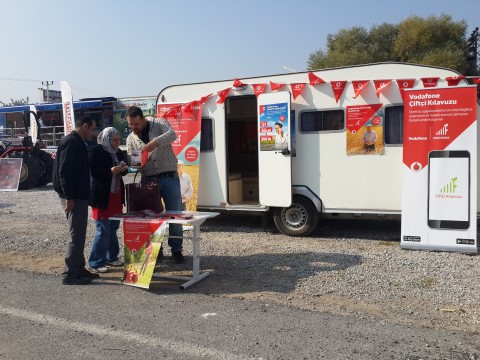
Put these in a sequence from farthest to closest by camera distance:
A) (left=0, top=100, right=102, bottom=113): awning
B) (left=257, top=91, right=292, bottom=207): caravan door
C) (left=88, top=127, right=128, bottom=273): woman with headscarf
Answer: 1. (left=0, top=100, right=102, bottom=113): awning
2. (left=257, top=91, right=292, bottom=207): caravan door
3. (left=88, top=127, right=128, bottom=273): woman with headscarf

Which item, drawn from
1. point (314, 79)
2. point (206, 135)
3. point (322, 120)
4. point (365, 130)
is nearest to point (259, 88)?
point (314, 79)

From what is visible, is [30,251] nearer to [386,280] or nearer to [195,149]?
[195,149]

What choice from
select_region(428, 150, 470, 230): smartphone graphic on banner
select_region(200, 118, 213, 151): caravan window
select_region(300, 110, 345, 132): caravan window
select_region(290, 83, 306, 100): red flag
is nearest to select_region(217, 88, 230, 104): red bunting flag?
select_region(200, 118, 213, 151): caravan window

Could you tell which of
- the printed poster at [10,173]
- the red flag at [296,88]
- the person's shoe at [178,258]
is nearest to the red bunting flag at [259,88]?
the red flag at [296,88]

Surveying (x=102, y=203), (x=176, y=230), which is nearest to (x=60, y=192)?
(x=102, y=203)

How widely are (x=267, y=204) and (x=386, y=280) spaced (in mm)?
3014

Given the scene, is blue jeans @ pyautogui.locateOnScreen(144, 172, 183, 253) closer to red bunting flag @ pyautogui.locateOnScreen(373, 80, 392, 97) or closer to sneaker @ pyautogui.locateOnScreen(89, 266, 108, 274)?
sneaker @ pyautogui.locateOnScreen(89, 266, 108, 274)

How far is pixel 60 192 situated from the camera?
5566mm

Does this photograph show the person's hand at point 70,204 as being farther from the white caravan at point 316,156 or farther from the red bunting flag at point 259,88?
the red bunting flag at point 259,88

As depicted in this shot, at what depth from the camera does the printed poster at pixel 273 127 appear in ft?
25.3

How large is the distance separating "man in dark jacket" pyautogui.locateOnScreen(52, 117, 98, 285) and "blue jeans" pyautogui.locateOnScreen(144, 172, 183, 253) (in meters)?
0.83

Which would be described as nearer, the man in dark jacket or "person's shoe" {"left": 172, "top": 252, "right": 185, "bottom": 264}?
the man in dark jacket

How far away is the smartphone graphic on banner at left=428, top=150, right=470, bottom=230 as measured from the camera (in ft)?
21.9

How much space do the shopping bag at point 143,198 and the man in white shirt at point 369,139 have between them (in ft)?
11.2
